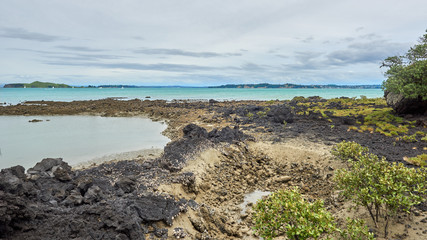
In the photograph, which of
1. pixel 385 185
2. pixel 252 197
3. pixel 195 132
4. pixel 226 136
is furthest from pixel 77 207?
pixel 226 136

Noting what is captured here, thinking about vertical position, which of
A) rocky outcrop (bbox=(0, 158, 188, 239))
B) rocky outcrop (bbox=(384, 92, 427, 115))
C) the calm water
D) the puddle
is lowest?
the puddle

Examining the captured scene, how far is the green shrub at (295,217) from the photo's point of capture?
6.06 metres

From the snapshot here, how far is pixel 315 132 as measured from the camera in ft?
72.5

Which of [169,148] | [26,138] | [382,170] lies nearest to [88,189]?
[169,148]

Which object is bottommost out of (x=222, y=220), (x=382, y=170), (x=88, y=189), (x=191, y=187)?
(x=222, y=220)

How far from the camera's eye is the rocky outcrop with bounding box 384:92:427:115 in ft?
84.2

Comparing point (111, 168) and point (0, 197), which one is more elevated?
point (0, 197)

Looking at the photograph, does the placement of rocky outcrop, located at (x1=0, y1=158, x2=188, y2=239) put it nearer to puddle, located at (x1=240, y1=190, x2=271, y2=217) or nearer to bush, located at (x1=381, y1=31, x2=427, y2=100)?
puddle, located at (x1=240, y1=190, x2=271, y2=217)

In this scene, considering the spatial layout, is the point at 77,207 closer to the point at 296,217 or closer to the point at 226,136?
the point at 296,217

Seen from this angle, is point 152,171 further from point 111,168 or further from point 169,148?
point 169,148

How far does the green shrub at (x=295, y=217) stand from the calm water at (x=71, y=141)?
15780 millimetres

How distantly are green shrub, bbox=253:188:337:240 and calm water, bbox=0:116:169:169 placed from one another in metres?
15.8

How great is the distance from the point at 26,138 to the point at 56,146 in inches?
237

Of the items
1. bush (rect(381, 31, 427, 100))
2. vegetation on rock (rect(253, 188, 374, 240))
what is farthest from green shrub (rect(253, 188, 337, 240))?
bush (rect(381, 31, 427, 100))
